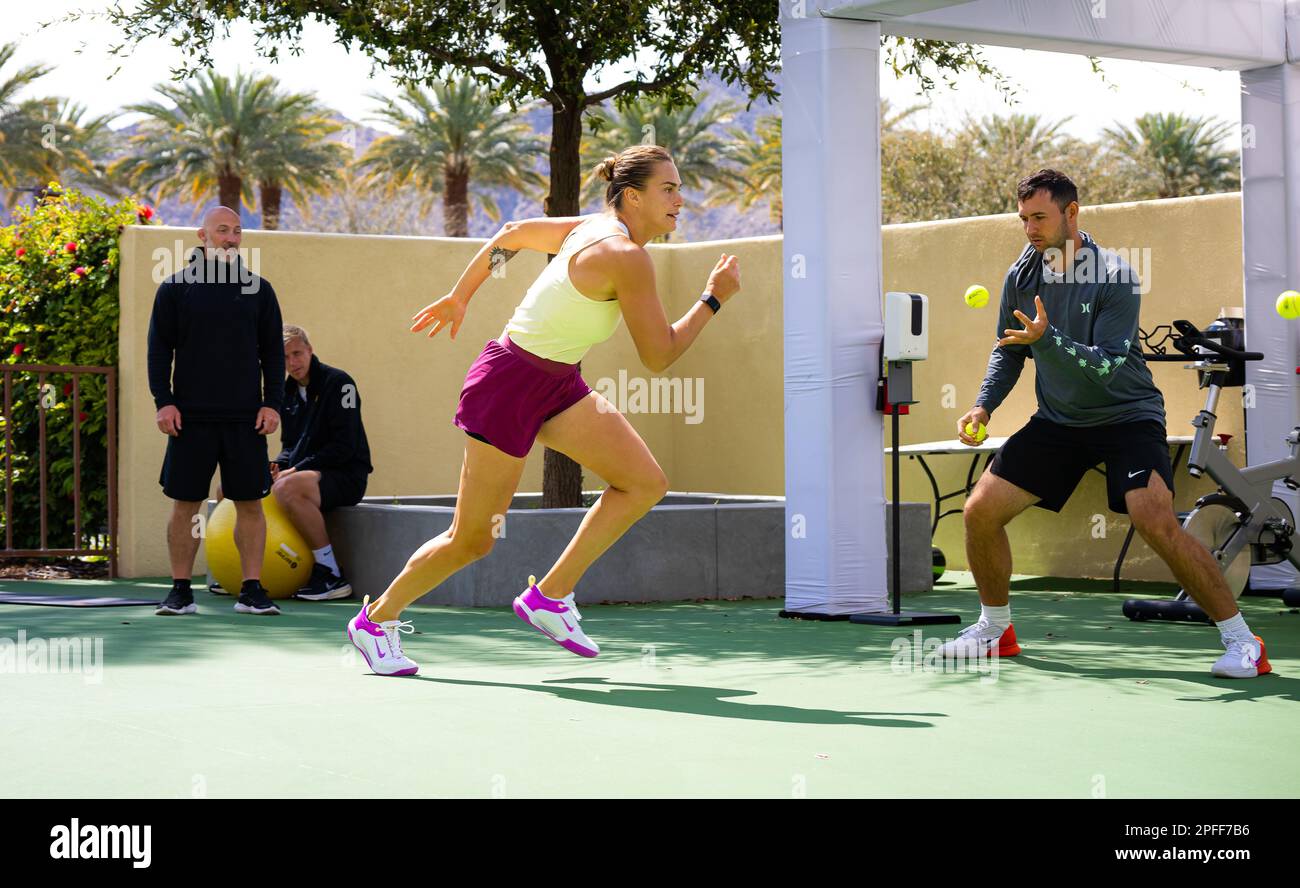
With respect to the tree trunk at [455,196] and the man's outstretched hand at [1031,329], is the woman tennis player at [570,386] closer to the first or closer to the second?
the man's outstretched hand at [1031,329]

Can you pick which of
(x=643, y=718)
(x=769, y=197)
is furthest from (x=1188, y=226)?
(x=769, y=197)

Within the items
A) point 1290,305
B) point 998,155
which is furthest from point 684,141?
point 1290,305

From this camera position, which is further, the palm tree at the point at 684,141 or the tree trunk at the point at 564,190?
the palm tree at the point at 684,141

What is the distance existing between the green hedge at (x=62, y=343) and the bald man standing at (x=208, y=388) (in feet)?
10.8

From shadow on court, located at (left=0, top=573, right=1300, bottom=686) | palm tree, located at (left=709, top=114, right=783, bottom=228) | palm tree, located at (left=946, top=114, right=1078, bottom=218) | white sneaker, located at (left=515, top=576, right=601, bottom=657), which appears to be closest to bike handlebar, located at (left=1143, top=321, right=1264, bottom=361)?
shadow on court, located at (left=0, top=573, right=1300, bottom=686)

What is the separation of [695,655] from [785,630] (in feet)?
3.78

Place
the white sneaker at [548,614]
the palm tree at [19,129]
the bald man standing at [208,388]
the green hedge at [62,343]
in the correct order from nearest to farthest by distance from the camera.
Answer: the white sneaker at [548,614] < the bald man standing at [208,388] < the green hedge at [62,343] < the palm tree at [19,129]

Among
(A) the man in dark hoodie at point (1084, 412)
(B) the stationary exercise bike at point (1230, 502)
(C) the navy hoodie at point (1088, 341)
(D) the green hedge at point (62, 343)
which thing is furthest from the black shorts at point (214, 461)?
(B) the stationary exercise bike at point (1230, 502)

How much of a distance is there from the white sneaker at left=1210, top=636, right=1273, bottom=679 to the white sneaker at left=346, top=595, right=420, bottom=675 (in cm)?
296

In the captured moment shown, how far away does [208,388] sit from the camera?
27.5 feet

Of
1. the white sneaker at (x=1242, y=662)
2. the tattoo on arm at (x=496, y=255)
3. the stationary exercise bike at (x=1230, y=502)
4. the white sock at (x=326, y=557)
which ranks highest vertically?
the tattoo on arm at (x=496, y=255)

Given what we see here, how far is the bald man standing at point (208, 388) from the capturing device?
8.29 metres
